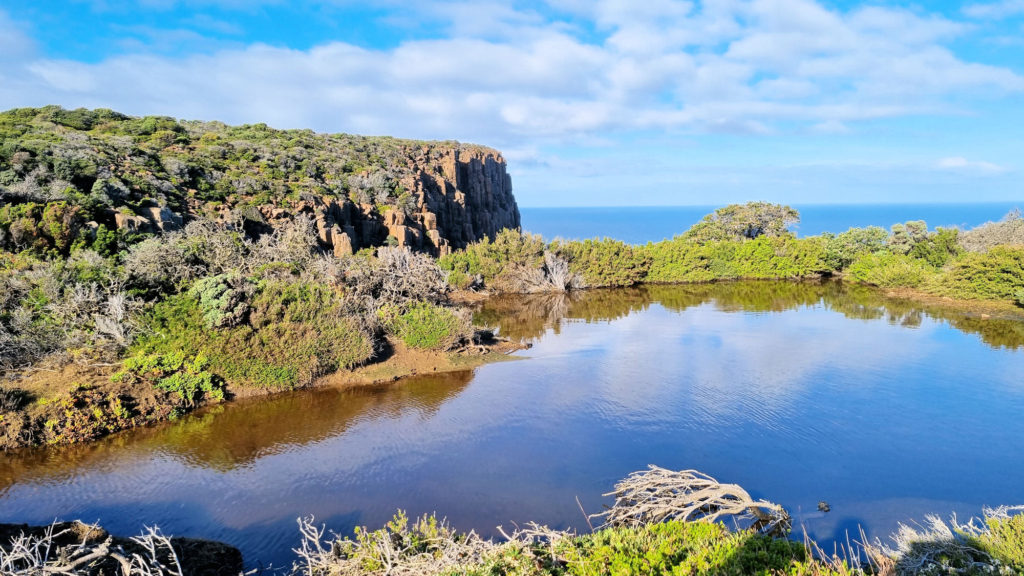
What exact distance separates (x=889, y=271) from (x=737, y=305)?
12345 mm

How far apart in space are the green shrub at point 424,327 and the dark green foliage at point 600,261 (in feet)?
66.1

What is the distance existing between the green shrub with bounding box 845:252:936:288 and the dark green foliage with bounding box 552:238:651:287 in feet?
52.0

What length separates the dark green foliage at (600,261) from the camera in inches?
1572

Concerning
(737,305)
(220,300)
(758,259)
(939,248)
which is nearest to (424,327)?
(220,300)

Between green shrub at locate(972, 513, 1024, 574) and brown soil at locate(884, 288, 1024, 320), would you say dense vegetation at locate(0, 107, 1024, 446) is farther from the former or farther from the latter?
green shrub at locate(972, 513, 1024, 574)

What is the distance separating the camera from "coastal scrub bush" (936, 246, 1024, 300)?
2986 centimetres

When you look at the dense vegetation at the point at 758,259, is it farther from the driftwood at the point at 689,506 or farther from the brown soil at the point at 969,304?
the driftwood at the point at 689,506

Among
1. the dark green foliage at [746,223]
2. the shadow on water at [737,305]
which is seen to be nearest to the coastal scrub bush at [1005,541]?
the shadow on water at [737,305]

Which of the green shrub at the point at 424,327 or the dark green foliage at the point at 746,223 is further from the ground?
the dark green foliage at the point at 746,223

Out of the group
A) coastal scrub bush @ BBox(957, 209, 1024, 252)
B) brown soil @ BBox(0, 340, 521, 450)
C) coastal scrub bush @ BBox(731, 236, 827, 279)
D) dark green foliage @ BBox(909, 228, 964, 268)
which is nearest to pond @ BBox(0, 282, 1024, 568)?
brown soil @ BBox(0, 340, 521, 450)

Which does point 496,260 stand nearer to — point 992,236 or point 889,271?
point 889,271

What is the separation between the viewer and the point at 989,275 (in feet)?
101

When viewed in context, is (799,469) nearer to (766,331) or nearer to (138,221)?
(766,331)

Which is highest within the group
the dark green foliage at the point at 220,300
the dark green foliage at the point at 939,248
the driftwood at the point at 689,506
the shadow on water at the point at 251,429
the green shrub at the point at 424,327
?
the dark green foliage at the point at 939,248
